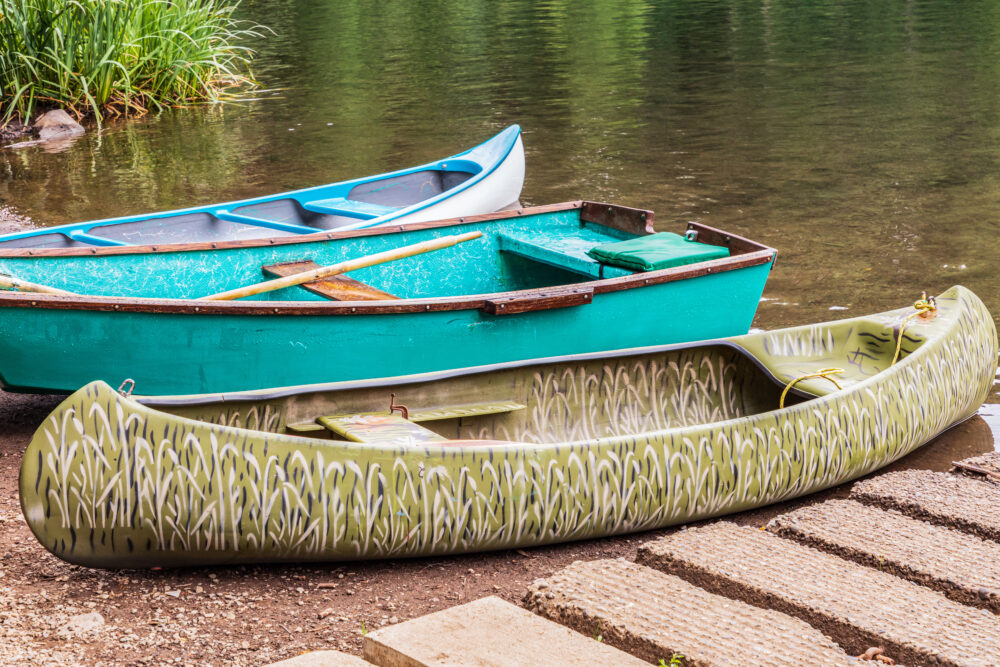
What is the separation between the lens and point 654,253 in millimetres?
6137

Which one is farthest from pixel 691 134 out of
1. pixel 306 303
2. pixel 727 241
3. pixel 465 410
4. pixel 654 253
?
pixel 465 410

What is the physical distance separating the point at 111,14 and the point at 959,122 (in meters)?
9.60

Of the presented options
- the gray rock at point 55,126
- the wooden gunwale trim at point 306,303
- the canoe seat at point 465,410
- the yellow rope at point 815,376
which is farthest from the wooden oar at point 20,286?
the gray rock at point 55,126

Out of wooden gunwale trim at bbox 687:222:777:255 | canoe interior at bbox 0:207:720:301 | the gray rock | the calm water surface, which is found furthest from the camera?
the gray rock

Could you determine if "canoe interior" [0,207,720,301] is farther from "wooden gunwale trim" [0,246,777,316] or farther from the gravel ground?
the gravel ground

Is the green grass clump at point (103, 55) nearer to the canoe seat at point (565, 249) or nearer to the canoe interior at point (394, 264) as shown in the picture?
the canoe interior at point (394, 264)

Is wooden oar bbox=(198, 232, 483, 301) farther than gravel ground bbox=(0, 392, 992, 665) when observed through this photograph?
Yes

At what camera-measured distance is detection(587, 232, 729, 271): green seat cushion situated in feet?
19.9

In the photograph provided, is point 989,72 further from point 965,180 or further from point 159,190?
point 159,190

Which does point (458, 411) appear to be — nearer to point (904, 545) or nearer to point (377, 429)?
point (377, 429)

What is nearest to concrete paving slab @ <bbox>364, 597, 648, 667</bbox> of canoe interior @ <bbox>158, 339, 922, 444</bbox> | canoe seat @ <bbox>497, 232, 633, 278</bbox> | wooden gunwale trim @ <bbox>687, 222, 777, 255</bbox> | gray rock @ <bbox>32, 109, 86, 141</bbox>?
canoe interior @ <bbox>158, 339, 922, 444</bbox>

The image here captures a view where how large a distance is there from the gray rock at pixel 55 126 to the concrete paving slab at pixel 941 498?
12.0 m

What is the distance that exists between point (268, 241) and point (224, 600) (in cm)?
287

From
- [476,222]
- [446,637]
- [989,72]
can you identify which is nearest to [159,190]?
[476,222]
